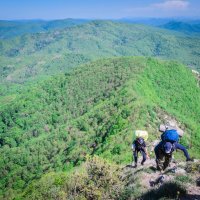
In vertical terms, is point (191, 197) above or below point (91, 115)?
above

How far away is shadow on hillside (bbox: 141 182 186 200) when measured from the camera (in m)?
16.0

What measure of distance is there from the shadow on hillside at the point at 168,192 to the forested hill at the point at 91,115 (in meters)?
37.0

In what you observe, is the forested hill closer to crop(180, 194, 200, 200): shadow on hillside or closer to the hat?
the hat

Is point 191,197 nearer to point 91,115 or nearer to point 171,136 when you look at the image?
point 171,136

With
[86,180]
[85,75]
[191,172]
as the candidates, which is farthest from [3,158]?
[191,172]

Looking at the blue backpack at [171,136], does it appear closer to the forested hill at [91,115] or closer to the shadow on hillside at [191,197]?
the shadow on hillside at [191,197]

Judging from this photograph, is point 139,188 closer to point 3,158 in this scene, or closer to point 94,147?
point 94,147

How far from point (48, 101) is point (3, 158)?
201ft

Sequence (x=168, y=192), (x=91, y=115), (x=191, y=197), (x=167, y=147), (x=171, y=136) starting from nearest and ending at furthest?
1. (x=191, y=197)
2. (x=168, y=192)
3. (x=171, y=136)
4. (x=167, y=147)
5. (x=91, y=115)

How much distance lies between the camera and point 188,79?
152m

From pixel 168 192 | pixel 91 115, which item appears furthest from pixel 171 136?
pixel 91 115

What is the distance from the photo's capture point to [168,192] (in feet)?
53.3

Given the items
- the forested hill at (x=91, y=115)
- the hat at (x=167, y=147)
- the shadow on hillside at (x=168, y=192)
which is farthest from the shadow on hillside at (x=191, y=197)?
the forested hill at (x=91, y=115)

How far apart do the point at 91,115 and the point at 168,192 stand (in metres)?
96.2
